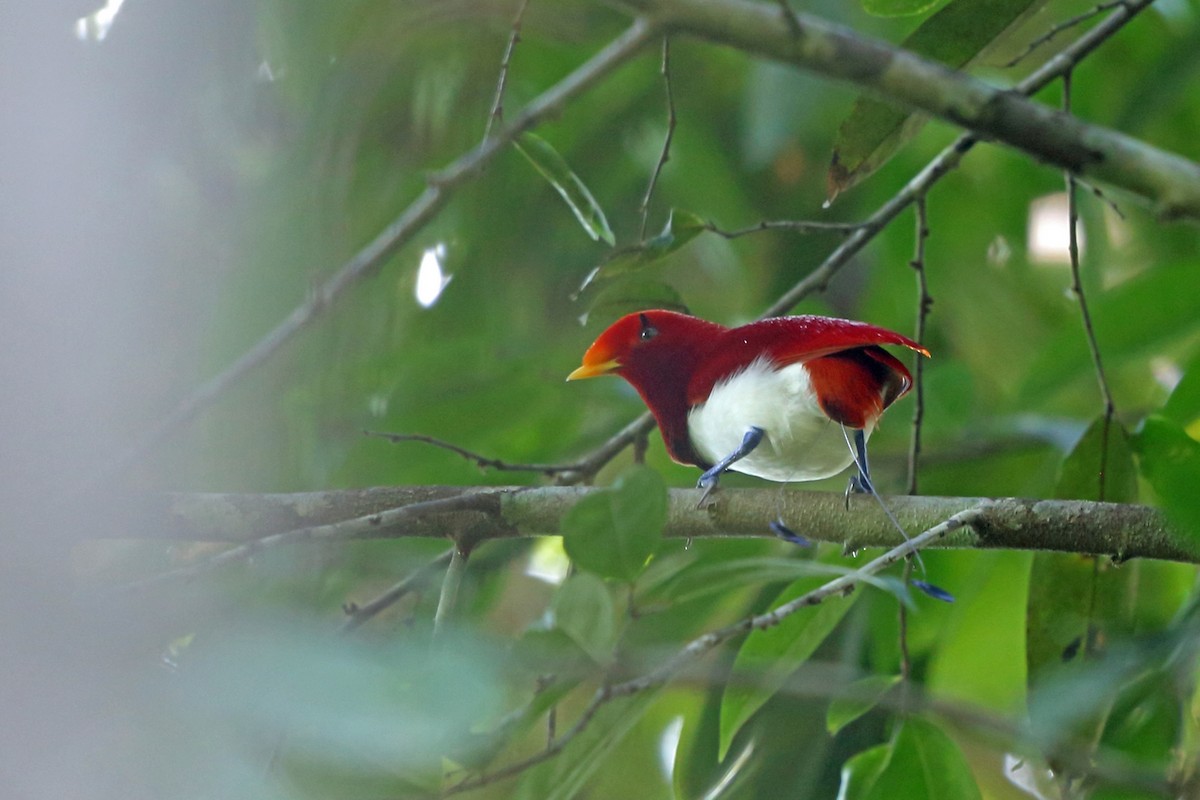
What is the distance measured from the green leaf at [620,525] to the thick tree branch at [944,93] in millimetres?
418

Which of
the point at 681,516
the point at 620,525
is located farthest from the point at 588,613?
the point at 681,516

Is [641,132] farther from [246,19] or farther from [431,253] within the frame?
[246,19]

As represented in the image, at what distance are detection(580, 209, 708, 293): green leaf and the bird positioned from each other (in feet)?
0.20

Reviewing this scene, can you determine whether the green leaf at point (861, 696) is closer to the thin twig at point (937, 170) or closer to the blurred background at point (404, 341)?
the blurred background at point (404, 341)

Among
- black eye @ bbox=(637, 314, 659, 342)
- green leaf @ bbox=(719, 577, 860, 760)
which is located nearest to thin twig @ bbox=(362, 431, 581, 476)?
black eye @ bbox=(637, 314, 659, 342)

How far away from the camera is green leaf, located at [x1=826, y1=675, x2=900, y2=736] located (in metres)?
1.38

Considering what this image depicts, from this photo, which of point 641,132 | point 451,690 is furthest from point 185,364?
point 641,132

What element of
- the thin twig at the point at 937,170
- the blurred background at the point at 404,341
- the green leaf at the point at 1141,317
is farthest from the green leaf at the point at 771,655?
the green leaf at the point at 1141,317

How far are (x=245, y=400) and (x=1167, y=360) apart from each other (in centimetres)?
220

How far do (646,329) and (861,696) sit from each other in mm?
494

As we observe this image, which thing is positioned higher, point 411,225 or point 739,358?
point 411,225

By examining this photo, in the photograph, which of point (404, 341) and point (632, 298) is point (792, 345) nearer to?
point (632, 298)

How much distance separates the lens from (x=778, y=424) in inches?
49.4

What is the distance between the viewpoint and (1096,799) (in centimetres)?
150
